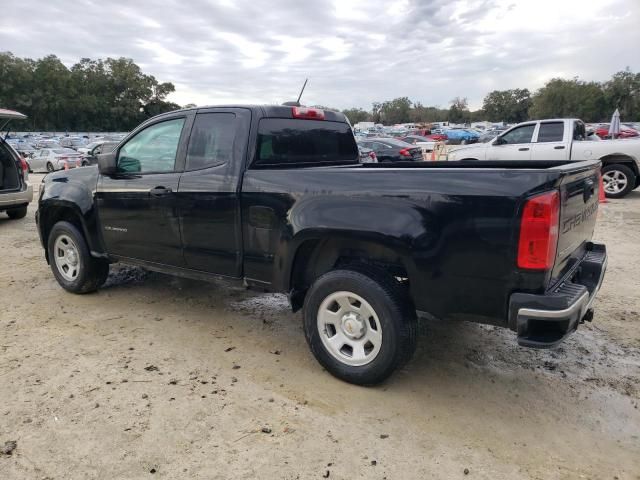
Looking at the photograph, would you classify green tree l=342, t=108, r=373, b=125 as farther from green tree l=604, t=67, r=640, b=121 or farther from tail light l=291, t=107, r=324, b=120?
tail light l=291, t=107, r=324, b=120

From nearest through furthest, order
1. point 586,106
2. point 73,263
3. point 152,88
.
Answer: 1. point 73,263
2. point 586,106
3. point 152,88

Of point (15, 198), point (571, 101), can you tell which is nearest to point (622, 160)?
point (15, 198)

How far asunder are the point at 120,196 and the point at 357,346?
265 cm

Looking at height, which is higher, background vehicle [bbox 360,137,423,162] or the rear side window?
the rear side window

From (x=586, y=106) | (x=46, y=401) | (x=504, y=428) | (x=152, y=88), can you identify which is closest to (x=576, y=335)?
(x=504, y=428)

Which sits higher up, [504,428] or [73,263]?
[73,263]

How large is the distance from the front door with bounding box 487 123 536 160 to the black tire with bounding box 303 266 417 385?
9.23 m

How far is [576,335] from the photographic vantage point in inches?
161

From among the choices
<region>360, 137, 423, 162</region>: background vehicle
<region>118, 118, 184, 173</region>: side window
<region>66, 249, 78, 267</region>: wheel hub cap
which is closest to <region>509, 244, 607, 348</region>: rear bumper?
<region>118, 118, 184, 173</region>: side window

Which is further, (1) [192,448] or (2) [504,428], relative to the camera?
(2) [504,428]

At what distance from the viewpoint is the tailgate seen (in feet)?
9.04

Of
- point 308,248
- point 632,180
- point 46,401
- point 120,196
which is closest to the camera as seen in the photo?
point 46,401

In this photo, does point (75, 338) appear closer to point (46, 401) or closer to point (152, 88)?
point (46, 401)

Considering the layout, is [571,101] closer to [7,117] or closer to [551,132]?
[551,132]
